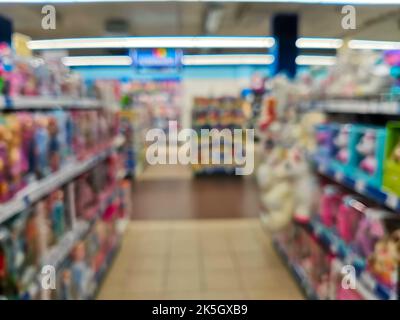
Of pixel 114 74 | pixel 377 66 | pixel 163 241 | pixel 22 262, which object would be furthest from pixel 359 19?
pixel 114 74

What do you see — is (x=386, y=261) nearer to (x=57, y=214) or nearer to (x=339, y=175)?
(x=339, y=175)

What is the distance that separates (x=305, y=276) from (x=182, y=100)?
9.36m

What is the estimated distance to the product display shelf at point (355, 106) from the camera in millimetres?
1398

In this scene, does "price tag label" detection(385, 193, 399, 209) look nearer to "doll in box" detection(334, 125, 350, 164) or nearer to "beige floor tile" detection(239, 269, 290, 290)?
"doll in box" detection(334, 125, 350, 164)

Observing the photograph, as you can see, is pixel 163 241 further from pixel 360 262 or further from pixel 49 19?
pixel 49 19

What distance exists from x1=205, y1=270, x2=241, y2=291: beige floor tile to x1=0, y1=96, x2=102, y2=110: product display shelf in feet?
4.46

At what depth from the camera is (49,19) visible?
2.77 ft

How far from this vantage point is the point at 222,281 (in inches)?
100

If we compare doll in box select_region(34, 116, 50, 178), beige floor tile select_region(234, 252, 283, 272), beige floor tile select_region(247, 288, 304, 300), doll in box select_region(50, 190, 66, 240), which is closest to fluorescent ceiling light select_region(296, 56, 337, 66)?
doll in box select_region(34, 116, 50, 178)

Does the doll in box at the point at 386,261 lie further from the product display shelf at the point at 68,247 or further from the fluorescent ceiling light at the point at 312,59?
the product display shelf at the point at 68,247

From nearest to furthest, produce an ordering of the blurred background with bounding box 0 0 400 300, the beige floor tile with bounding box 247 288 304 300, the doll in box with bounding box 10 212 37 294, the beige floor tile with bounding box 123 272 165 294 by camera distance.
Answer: the blurred background with bounding box 0 0 400 300
the doll in box with bounding box 10 212 37 294
the beige floor tile with bounding box 247 288 304 300
the beige floor tile with bounding box 123 272 165 294

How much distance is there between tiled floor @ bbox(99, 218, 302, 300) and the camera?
7.86ft

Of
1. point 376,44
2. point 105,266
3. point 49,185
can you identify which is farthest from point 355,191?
point 105,266

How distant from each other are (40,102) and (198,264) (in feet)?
5.54
